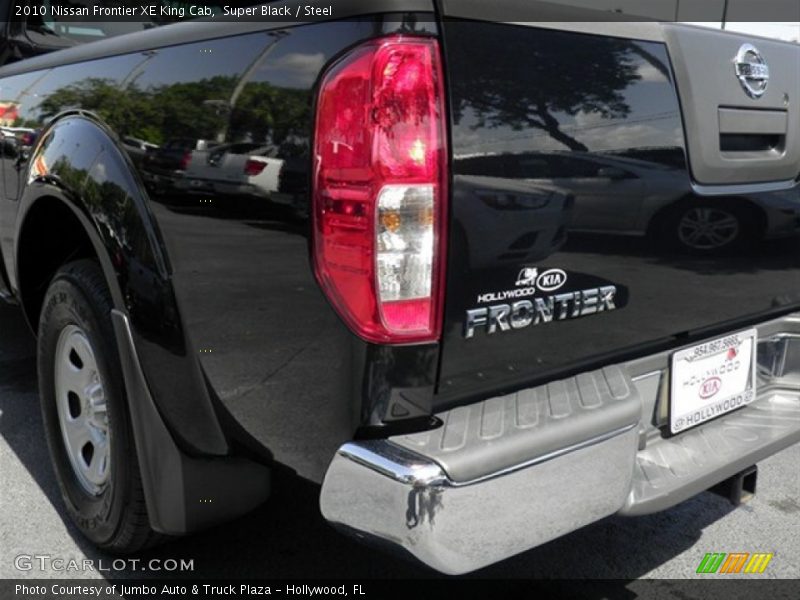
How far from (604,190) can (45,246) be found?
6.07 feet

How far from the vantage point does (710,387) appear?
2.18 meters

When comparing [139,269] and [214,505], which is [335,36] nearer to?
[139,269]

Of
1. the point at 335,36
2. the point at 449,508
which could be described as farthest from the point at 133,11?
the point at 449,508

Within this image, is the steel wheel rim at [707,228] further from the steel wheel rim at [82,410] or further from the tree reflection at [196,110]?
the steel wheel rim at [82,410]

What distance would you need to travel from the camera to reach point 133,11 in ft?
8.57

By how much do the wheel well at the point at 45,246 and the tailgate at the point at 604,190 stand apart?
4.30 ft

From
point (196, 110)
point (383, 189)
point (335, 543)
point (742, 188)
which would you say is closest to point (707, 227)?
point (742, 188)

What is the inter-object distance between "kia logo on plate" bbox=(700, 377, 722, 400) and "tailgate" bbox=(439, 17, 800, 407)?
0.13 metres

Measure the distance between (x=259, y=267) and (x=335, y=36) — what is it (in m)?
0.50

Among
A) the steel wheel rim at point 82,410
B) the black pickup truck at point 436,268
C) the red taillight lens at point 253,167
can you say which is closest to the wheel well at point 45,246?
the black pickup truck at point 436,268

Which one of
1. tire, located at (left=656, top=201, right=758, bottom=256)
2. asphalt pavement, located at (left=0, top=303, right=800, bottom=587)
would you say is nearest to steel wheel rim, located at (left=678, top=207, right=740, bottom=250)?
tire, located at (left=656, top=201, right=758, bottom=256)
